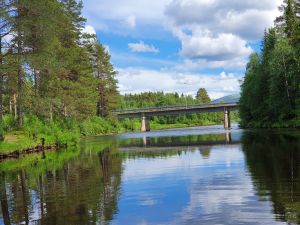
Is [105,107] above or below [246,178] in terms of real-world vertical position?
above

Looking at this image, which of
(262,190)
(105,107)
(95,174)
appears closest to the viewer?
(262,190)

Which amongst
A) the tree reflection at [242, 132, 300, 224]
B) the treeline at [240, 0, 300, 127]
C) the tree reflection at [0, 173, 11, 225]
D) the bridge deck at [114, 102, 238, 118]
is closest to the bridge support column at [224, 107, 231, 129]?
the bridge deck at [114, 102, 238, 118]

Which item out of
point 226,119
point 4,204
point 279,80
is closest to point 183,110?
point 226,119

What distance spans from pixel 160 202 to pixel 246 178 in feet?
16.6

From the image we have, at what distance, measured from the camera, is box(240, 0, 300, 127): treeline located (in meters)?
59.8

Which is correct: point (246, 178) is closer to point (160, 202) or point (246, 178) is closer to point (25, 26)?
point (160, 202)

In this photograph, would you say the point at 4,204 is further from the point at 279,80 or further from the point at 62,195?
the point at 279,80

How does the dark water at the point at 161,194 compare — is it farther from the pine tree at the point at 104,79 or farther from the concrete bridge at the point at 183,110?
the concrete bridge at the point at 183,110

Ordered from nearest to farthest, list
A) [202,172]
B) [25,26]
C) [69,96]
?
1. [202,172]
2. [25,26]
3. [69,96]

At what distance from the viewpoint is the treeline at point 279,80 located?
5984cm

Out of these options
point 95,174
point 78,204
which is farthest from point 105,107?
point 78,204

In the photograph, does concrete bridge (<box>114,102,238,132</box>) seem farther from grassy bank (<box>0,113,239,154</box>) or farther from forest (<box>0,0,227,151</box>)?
grassy bank (<box>0,113,239,154</box>)

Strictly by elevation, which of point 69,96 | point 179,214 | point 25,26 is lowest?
point 179,214

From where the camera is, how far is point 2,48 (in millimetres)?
37812
